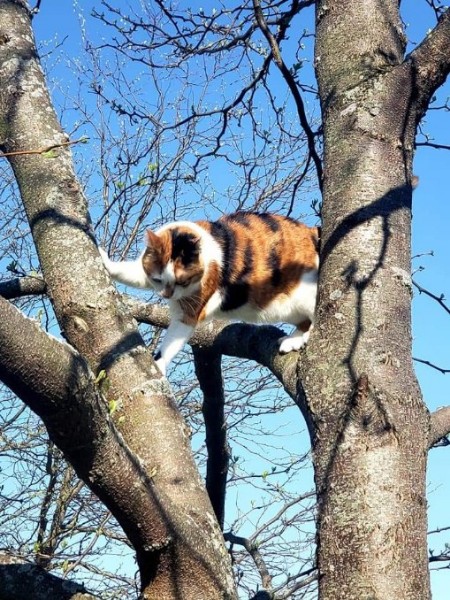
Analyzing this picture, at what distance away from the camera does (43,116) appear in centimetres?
239

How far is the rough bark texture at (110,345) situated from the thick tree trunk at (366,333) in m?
0.31

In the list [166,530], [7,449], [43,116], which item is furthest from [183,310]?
[7,449]

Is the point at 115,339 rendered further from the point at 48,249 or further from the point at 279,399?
the point at 279,399

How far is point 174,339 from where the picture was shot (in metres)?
3.34

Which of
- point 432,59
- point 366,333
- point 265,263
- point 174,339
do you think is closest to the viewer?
point 366,333

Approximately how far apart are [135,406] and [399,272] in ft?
2.59

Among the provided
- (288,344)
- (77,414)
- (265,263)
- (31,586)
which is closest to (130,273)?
(265,263)

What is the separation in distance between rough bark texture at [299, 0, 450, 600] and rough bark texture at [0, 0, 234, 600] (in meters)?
0.31

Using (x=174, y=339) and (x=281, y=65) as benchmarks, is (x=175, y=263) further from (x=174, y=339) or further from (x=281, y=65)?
(x=281, y=65)

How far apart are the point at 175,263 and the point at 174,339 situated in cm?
51

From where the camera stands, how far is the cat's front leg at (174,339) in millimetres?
3297

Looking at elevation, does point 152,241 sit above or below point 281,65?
above

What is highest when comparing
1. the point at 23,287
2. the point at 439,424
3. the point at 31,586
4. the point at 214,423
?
the point at 23,287

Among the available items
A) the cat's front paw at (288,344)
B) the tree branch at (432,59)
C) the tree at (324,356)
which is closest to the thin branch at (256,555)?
the tree at (324,356)
